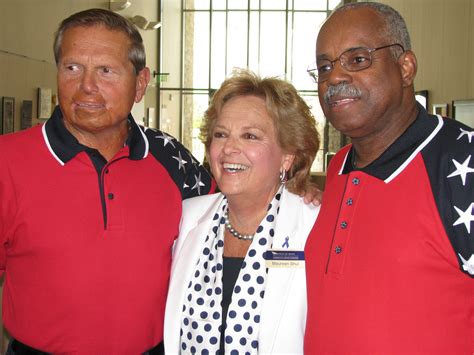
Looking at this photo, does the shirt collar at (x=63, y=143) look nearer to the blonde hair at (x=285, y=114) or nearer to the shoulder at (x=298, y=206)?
the blonde hair at (x=285, y=114)

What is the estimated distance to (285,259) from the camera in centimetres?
229

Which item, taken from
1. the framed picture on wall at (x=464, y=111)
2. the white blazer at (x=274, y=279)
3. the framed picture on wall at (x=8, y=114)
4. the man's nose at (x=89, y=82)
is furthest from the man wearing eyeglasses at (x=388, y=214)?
the framed picture on wall at (x=464, y=111)

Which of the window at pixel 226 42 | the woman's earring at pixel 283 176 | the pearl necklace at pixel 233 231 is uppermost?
the window at pixel 226 42

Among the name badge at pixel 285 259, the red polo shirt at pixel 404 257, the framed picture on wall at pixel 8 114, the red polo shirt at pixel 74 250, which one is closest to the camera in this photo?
the red polo shirt at pixel 404 257

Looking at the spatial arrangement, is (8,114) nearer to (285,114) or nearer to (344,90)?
(285,114)

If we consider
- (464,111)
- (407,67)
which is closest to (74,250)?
(407,67)

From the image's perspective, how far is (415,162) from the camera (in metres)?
1.82

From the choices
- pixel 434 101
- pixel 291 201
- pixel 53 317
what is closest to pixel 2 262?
pixel 53 317

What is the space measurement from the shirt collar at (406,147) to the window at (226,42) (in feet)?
63.2

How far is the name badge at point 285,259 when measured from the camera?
2273 mm

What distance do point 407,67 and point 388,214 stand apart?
0.54 m

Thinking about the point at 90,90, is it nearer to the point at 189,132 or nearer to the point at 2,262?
the point at 2,262

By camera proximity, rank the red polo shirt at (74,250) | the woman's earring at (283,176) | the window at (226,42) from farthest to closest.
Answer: the window at (226,42) → the woman's earring at (283,176) → the red polo shirt at (74,250)

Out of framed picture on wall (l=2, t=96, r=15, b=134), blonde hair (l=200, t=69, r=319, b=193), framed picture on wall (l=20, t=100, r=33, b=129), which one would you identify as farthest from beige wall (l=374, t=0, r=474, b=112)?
blonde hair (l=200, t=69, r=319, b=193)
